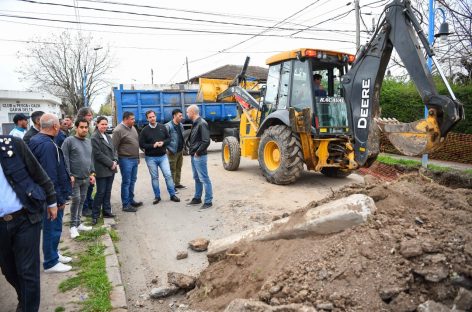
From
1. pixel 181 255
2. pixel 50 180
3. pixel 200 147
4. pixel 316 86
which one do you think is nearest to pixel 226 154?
pixel 316 86

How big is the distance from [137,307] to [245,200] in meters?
3.83

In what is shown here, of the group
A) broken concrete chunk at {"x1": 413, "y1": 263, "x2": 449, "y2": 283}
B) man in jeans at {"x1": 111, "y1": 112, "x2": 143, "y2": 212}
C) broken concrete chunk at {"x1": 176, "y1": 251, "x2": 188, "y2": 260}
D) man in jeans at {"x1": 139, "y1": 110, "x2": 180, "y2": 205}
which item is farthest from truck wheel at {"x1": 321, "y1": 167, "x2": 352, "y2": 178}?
broken concrete chunk at {"x1": 413, "y1": 263, "x2": 449, "y2": 283}

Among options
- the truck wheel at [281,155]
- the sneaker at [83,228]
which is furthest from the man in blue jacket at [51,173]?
the truck wheel at [281,155]

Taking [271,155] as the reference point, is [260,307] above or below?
below

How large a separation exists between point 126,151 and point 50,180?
338 centimetres

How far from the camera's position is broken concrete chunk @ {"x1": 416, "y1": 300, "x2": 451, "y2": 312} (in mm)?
2477

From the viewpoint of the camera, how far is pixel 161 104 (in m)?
13.6

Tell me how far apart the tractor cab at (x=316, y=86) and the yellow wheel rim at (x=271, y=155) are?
0.88 meters

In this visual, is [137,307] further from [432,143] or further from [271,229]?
[432,143]

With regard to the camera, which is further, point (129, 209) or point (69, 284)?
point (129, 209)

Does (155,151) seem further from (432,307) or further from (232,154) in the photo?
(432,307)

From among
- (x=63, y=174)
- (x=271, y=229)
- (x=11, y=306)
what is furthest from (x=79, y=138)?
(x=271, y=229)

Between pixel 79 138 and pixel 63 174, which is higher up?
pixel 79 138

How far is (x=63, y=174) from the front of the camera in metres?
4.30
